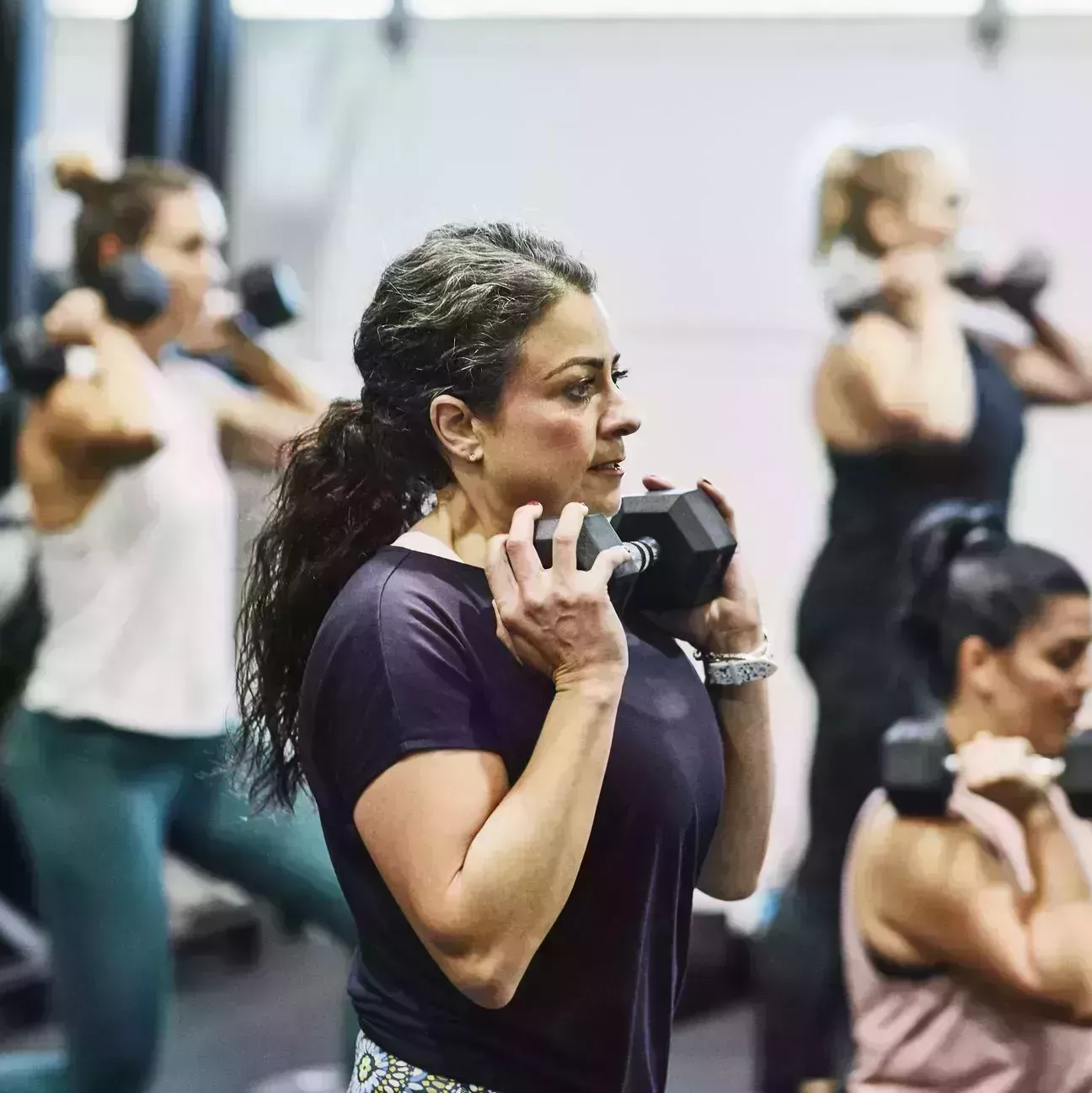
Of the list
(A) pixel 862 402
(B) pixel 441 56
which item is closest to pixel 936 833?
(A) pixel 862 402

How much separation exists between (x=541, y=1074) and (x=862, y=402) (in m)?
1.49

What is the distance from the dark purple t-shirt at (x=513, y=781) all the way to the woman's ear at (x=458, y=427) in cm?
9

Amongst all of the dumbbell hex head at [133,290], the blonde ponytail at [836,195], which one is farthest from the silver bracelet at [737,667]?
the dumbbell hex head at [133,290]

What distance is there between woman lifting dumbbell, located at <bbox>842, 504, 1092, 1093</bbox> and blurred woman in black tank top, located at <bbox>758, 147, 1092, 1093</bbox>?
9.2 inches

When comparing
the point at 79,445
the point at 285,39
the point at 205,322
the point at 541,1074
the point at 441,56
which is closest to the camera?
the point at 541,1074

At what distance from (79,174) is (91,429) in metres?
0.52

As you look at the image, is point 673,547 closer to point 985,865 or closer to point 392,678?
point 392,678

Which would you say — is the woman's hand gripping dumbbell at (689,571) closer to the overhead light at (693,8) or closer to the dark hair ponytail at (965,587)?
the dark hair ponytail at (965,587)

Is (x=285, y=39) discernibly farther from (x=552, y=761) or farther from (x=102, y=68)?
(x=552, y=761)

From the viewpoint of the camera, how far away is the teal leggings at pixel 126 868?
2100 millimetres

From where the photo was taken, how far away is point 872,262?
237cm

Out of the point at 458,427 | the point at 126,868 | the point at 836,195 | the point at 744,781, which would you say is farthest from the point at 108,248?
the point at 744,781

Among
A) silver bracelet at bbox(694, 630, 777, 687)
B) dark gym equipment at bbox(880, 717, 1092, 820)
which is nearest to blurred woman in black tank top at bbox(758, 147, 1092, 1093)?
dark gym equipment at bbox(880, 717, 1092, 820)

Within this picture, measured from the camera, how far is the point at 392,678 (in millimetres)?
1019
